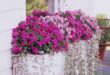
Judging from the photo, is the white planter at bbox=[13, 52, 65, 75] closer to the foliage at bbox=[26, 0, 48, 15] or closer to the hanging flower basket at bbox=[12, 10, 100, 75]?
the hanging flower basket at bbox=[12, 10, 100, 75]

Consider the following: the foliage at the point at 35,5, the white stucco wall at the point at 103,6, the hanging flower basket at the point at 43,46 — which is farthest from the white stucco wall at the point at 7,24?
the white stucco wall at the point at 103,6

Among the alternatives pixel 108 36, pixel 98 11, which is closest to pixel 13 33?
pixel 108 36

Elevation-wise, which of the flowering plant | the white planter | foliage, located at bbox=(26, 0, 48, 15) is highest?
foliage, located at bbox=(26, 0, 48, 15)

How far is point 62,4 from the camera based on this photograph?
6.09 meters

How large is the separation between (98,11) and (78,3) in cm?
394

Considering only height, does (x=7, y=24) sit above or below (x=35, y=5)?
below

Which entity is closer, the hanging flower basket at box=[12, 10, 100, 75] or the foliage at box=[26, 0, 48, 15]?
the hanging flower basket at box=[12, 10, 100, 75]

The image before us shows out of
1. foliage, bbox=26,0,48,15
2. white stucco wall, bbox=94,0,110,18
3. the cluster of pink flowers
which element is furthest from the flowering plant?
white stucco wall, bbox=94,0,110,18

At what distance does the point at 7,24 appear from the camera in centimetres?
365

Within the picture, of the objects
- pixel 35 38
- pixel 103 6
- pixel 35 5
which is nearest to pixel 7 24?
pixel 35 38

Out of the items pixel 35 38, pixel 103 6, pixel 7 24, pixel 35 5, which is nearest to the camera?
pixel 7 24

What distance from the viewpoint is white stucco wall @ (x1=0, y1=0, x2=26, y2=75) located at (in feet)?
11.7

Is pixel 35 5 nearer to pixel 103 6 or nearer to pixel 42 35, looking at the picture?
pixel 42 35

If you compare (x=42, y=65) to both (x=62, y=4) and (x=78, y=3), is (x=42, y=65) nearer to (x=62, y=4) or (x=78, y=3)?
(x=62, y=4)
